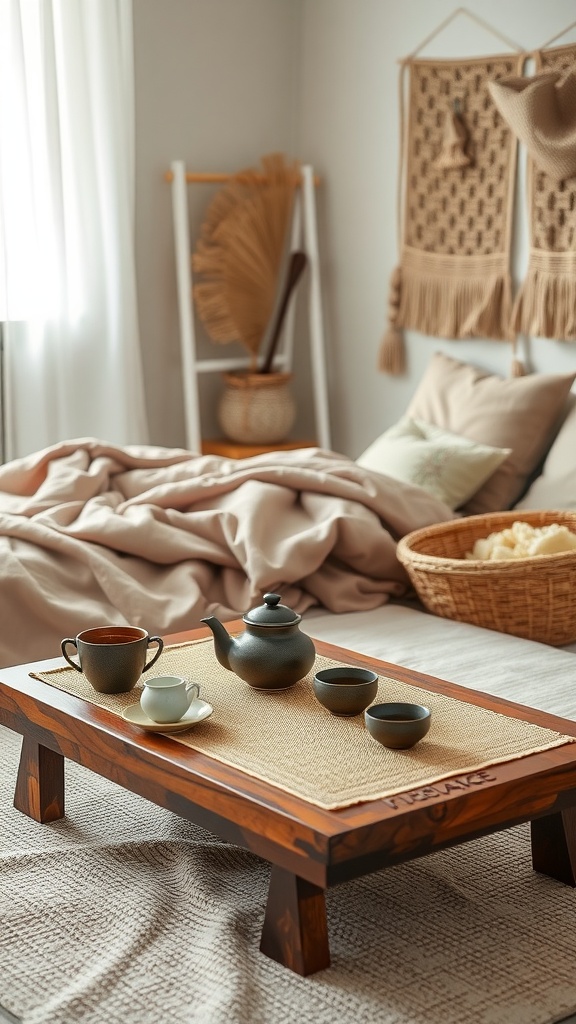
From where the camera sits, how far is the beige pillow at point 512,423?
137 inches

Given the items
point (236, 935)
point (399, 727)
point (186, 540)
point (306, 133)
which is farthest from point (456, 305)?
point (236, 935)

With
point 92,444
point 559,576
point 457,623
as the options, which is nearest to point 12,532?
point 92,444

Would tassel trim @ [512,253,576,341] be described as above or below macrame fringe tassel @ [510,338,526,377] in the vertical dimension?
above

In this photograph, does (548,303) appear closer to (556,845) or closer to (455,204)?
(455,204)

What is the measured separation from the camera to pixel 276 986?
1.47 m

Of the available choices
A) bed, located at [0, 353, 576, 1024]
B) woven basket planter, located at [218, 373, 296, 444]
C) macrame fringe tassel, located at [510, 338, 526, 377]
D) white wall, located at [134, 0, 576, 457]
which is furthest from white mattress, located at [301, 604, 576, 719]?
woven basket planter, located at [218, 373, 296, 444]

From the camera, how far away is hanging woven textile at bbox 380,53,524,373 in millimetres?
3842

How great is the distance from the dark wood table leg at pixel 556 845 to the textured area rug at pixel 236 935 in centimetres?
2

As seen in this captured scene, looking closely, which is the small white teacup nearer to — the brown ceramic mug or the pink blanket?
the brown ceramic mug

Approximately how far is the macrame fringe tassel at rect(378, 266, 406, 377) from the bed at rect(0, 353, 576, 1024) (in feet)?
1.05

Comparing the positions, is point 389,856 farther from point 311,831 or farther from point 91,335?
point 91,335

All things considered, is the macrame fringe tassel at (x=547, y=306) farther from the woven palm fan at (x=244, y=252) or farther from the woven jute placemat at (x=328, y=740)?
the woven jute placemat at (x=328, y=740)

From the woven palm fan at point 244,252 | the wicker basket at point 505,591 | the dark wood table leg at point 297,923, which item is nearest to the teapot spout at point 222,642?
the dark wood table leg at point 297,923

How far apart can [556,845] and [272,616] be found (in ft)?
1.68
